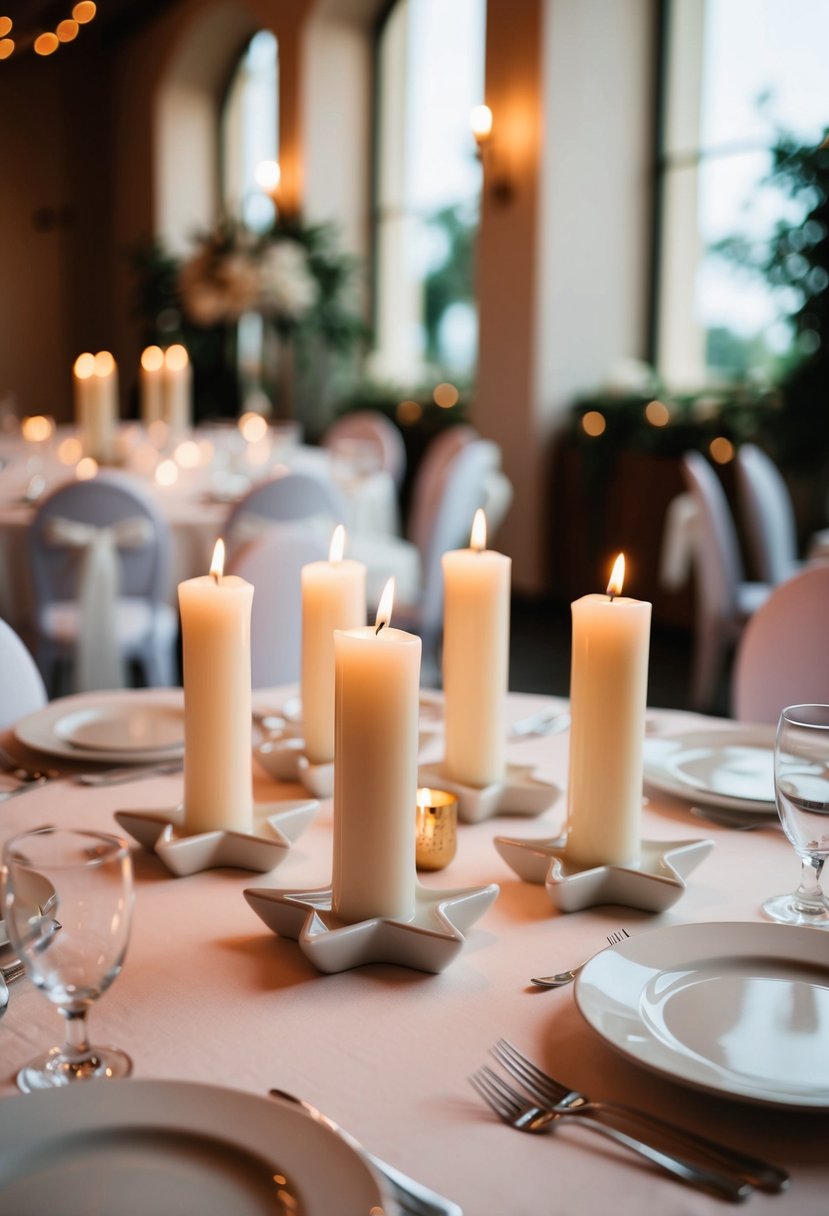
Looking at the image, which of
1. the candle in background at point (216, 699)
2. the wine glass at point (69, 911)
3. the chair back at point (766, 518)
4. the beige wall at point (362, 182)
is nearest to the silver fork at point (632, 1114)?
the wine glass at point (69, 911)

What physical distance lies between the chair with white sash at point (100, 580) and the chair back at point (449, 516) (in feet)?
2.45

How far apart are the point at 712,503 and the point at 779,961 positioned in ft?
10.3

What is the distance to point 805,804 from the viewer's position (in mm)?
959

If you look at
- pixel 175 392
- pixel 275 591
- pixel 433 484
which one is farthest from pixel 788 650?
pixel 175 392

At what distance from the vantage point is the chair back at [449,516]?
12.1ft

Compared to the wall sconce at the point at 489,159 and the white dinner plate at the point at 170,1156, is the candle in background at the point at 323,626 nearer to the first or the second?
the white dinner plate at the point at 170,1156

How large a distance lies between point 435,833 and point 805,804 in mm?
299

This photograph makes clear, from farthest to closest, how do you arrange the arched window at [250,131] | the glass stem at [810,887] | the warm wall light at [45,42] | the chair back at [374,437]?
1. the arched window at [250,131]
2. the chair back at [374,437]
3. the warm wall light at [45,42]
4. the glass stem at [810,887]

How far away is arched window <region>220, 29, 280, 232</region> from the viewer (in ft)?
30.0

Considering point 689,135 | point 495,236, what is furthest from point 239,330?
point 689,135

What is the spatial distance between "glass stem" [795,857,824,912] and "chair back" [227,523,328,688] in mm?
1169

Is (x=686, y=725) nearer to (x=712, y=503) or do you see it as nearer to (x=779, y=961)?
(x=779, y=961)

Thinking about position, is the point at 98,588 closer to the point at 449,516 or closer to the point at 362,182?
the point at 449,516

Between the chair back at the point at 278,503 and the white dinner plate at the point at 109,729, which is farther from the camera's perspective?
the chair back at the point at 278,503
